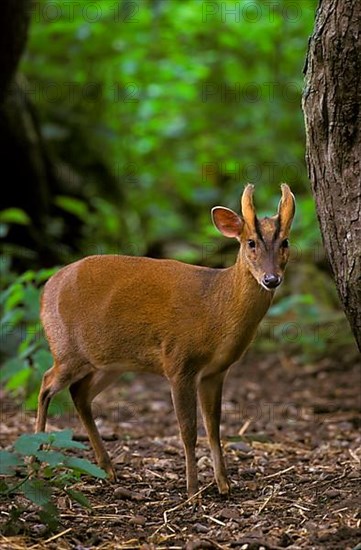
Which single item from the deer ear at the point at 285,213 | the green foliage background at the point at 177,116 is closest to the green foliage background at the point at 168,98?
the green foliage background at the point at 177,116

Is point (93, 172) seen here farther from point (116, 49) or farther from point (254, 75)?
point (254, 75)

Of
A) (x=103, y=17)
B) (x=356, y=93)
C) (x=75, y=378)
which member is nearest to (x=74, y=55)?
(x=103, y=17)

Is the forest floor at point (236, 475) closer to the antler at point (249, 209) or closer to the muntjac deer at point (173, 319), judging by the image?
the muntjac deer at point (173, 319)

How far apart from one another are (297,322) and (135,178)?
13.2ft

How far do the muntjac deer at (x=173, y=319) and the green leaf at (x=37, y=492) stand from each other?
39.2 inches

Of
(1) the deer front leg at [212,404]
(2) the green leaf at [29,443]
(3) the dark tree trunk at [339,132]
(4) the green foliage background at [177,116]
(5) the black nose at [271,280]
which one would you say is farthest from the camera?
(4) the green foliage background at [177,116]

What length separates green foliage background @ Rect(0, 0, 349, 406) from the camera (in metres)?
10.3

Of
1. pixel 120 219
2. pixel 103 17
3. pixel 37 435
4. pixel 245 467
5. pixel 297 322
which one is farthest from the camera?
pixel 120 219

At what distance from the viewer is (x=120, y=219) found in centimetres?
1209

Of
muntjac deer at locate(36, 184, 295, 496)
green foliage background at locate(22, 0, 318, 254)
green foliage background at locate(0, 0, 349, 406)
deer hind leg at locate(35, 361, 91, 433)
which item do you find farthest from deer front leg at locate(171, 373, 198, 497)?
green foliage background at locate(22, 0, 318, 254)

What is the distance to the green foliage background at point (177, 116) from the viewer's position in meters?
10.3

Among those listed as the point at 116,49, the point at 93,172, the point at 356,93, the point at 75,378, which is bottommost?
the point at 93,172

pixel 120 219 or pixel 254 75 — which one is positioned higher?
pixel 254 75

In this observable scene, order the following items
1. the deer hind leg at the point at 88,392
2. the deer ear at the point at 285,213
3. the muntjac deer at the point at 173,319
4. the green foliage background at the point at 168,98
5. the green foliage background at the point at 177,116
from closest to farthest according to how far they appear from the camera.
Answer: the deer ear at the point at 285,213, the muntjac deer at the point at 173,319, the deer hind leg at the point at 88,392, the green foliage background at the point at 177,116, the green foliage background at the point at 168,98
